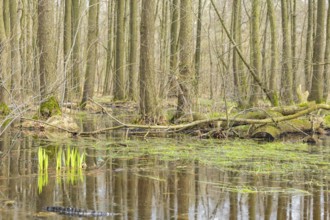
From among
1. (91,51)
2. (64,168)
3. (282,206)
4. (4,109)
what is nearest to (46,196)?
(64,168)

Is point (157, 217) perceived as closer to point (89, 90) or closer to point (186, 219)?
point (186, 219)

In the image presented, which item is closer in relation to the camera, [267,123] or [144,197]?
[144,197]

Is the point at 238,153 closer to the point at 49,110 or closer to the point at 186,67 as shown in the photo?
the point at 186,67

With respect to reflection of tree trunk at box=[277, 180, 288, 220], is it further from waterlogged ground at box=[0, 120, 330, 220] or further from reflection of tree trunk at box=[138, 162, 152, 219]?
reflection of tree trunk at box=[138, 162, 152, 219]

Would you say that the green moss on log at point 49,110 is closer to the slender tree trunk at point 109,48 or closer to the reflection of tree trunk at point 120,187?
the reflection of tree trunk at point 120,187

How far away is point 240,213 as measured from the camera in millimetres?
4863

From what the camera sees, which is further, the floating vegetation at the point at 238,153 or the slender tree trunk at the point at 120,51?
the slender tree trunk at the point at 120,51

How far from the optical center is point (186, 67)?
1260 cm

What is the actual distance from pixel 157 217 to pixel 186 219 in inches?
10.2

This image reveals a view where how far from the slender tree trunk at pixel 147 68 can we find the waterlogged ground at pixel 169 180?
8.79 feet

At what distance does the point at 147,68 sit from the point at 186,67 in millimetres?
961

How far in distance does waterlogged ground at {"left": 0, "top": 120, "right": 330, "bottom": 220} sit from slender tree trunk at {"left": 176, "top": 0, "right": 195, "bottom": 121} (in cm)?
259

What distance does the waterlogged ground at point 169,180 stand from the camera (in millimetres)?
4961

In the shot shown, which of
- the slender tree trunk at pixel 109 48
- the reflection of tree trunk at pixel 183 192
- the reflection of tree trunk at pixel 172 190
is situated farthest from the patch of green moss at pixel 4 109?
the slender tree trunk at pixel 109 48
